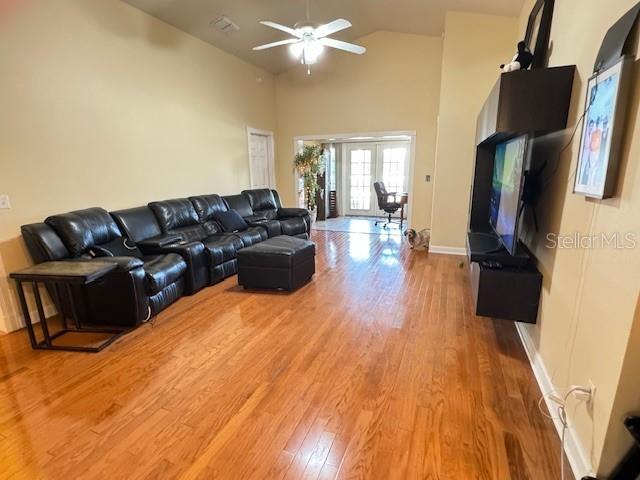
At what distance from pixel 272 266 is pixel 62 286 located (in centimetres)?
187

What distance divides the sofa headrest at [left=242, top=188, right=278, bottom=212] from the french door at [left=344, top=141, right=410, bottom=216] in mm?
3486

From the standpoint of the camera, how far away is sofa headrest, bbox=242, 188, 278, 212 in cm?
570

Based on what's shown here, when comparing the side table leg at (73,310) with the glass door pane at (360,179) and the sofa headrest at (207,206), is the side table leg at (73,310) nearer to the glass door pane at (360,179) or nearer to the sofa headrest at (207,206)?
the sofa headrest at (207,206)

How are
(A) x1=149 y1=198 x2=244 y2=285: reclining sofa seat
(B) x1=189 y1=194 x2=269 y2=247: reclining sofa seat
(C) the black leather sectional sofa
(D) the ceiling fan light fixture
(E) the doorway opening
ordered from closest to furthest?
1. (C) the black leather sectional sofa
2. (D) the ceiling fan light fixture
3. (A) x1=149 y1=198 x2=244 y2=285: reclining sofa seat
4. (B) x1=189 y1=194 x2=269 y2=247: reclining sofa seat
5. (E) the doorway opening

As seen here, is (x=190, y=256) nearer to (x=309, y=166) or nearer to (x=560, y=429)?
(x=560, y=429)

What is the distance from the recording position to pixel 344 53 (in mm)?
6055

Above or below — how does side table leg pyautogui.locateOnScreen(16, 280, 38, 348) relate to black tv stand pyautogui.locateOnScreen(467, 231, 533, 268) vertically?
below

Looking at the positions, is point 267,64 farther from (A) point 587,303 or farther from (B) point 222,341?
(A) point 587,303

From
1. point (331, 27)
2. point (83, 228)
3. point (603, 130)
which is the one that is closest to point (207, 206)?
point (83, 228)

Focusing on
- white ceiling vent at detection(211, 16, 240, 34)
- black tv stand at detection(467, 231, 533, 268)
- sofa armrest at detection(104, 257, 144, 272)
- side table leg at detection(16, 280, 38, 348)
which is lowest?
side table leg at detection(16, 280, 38, 348)

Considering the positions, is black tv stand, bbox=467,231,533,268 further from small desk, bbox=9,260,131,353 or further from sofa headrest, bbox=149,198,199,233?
sofa headrest, bbox=149,198,199,233

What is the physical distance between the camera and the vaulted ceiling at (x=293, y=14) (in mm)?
4031

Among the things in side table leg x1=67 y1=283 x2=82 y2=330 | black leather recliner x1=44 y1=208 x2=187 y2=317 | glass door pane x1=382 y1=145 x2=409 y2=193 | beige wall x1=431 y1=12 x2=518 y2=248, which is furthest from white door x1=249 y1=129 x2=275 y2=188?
side table leg x1=67 y1=283 x2=82 y2=330

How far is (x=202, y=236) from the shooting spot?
13.7 feet
